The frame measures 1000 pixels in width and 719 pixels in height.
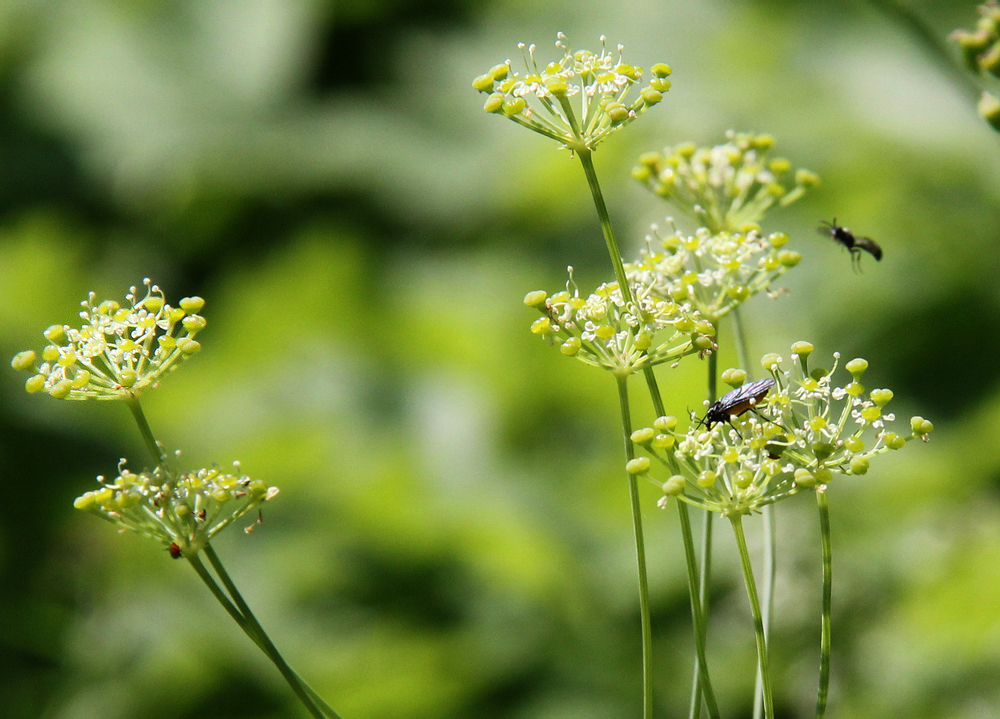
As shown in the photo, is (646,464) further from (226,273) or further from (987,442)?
(226,273)

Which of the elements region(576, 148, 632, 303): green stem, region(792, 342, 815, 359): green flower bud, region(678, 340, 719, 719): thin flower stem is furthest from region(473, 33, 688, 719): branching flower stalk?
region(792, 342, 815, 359): green flower bud

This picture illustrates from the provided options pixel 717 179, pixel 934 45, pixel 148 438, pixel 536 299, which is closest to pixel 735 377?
pixel 536 299

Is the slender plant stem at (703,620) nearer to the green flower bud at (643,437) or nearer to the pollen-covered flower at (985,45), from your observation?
the green flower bud at (643,437)

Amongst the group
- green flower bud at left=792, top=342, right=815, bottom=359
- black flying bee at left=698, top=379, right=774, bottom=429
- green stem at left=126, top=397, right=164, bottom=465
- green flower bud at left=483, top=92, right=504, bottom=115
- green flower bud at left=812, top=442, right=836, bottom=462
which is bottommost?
green flower bud at left=812, top=442, right=836, bottom=462

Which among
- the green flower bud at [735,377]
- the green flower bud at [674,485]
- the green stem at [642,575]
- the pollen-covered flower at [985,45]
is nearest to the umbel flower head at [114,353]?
the green stem at [642,575]

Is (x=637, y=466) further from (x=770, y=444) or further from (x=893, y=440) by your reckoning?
(x=893, y=440)

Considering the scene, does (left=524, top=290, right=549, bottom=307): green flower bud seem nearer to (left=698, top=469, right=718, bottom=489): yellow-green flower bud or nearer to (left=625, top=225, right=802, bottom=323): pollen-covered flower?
(left=625, top=225, right=802, bottom=323): pollen-covered flower
